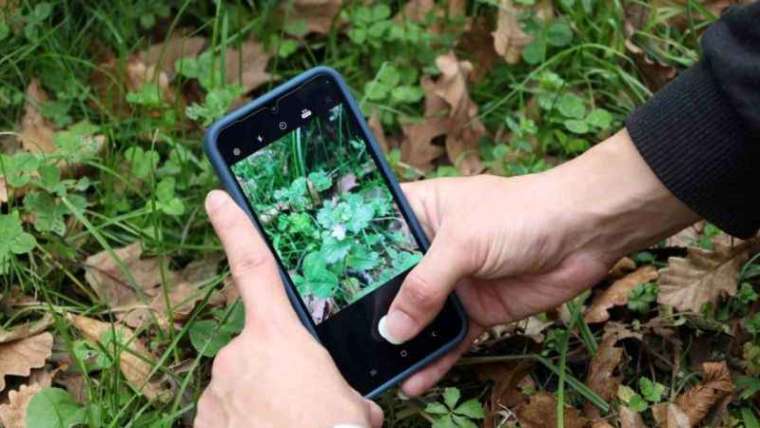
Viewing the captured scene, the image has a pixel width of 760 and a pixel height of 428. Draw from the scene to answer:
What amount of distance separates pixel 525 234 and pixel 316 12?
1.19 meters

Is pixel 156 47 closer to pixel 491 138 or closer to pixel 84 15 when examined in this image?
pixel 84 15

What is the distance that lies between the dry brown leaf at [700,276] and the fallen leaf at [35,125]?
4.74 ft

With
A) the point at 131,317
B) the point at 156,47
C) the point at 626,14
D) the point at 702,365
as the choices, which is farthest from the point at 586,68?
the point at 131,317

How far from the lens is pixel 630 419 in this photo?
2.18 m

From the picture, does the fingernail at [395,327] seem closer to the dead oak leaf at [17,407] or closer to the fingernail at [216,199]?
the fingernail at [216,199]

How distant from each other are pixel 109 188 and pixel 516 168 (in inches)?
37.0

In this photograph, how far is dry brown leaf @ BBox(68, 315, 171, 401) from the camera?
226 centimetres

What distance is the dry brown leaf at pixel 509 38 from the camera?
2.92 m

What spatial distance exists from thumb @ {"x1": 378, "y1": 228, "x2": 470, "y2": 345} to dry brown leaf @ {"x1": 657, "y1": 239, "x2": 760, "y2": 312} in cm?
54

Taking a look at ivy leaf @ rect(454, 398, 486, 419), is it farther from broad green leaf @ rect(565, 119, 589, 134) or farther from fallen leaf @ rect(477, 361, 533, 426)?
broad green leaf @ rect(565, 119, 589, 134)

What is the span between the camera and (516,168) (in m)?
2.67

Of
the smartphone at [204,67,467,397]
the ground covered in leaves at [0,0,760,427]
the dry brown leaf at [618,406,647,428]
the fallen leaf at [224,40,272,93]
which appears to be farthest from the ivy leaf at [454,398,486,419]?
the fallen leaf at [224,40,272,93]

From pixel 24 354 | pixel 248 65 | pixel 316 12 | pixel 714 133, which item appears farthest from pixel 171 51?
pixel 714 133

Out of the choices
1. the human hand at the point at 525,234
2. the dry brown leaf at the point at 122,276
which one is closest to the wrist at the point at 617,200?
the human hand at the point at 525,234
